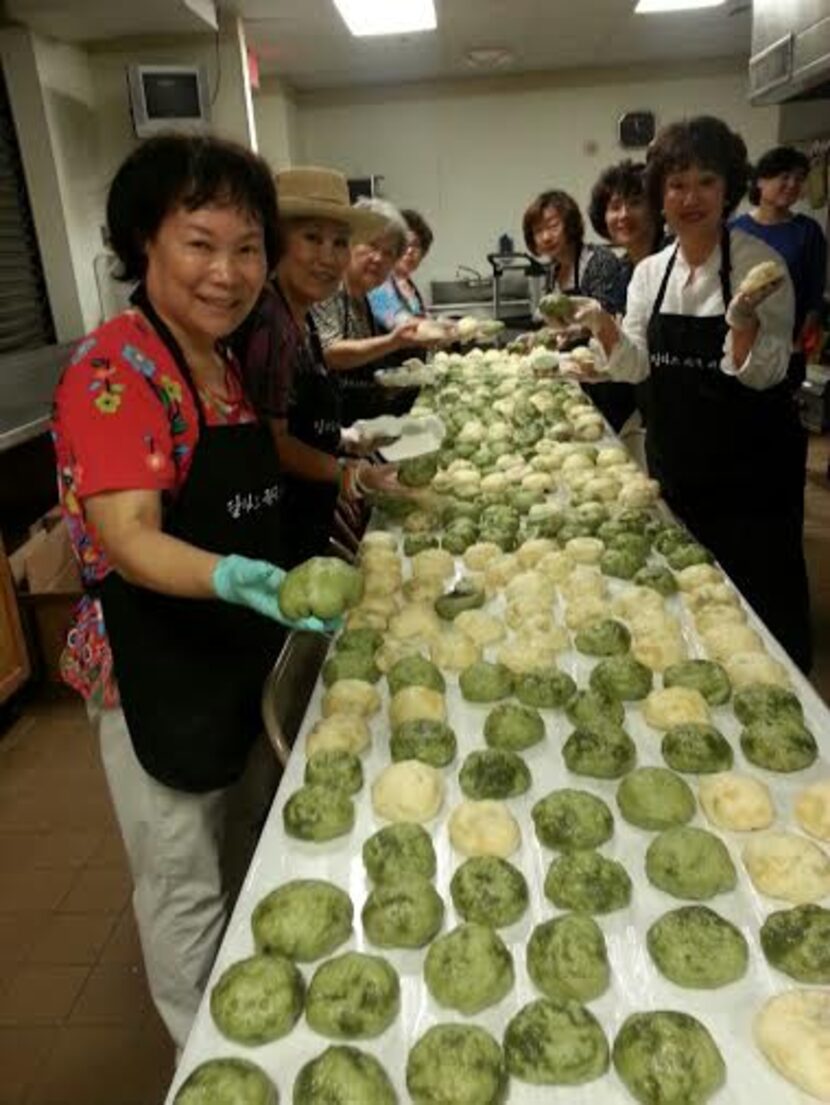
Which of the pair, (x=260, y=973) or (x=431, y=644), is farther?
(x=431, y=644)

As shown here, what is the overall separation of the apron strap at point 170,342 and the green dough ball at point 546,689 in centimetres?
80

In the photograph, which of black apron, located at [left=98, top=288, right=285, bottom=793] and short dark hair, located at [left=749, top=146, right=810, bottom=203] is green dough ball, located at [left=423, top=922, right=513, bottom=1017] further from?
short dark hair, located at [left=749, top=146, right=810, bottom=203]

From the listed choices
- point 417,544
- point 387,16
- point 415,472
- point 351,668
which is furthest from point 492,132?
point 351,668

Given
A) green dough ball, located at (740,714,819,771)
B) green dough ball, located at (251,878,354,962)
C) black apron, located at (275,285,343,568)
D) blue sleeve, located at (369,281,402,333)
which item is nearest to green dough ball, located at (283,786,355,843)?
green dough ball, located at (251,878,354,962)

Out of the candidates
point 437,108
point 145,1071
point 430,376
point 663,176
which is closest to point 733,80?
point 437,108

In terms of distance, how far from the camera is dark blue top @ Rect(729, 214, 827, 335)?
4.75m

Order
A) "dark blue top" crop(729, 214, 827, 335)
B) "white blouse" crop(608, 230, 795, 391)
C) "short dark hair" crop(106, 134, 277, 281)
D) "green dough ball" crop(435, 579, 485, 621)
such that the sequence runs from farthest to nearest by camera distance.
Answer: "dark blue top" crop(729, 214, 827, 335) → "white blouse" crop(608, 230, 795, 391) → "green dough ball" crop(435, 579, 485, 621) → "short dark hair" crop(106, 134, 277, 281)

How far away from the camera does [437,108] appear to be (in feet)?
33.0

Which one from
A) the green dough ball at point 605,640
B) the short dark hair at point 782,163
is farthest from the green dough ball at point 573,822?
the short dark hair at point 782,163

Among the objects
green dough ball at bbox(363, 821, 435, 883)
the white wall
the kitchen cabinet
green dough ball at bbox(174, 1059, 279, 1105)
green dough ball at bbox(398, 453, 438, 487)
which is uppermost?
the white wall

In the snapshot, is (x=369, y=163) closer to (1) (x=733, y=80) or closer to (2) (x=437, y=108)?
(2) (x=437, y=108)

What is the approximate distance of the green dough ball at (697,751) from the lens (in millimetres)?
1414

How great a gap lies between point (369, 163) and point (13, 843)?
9.31 meters

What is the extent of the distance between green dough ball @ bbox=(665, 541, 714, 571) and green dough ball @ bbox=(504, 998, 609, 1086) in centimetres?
134
